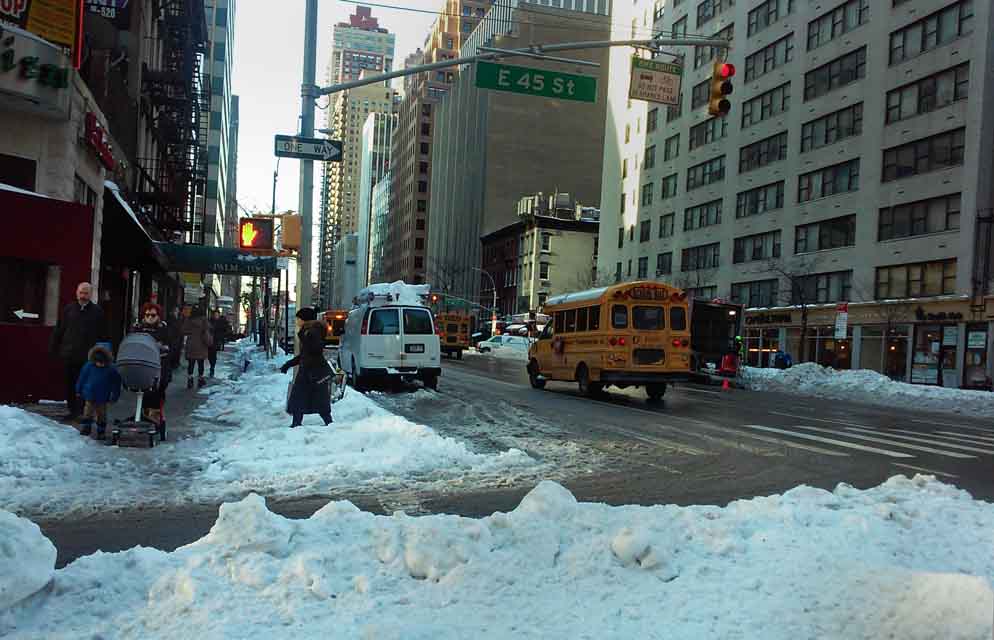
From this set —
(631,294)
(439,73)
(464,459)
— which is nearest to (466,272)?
(439,73)

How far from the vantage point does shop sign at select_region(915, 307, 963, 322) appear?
35250 millimetres

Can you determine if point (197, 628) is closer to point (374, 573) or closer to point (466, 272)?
point (374, 573)

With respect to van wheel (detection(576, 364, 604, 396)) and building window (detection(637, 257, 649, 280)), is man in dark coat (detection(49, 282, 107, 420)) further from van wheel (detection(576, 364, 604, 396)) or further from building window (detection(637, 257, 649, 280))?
building window (detection(637, 257, 649, 280))

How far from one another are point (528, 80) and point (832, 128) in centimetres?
3644

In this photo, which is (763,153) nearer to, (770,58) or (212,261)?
(770,58)

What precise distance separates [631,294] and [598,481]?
37.7ft

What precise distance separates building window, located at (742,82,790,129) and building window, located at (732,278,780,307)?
1068 cm

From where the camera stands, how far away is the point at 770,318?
48.3 metres

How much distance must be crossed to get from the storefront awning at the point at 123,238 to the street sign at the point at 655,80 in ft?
35.3

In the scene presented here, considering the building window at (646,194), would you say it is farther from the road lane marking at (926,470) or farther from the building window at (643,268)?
the road lane marking at (926,470)

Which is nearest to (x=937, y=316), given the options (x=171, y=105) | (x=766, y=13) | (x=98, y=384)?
(x=766, y=13)

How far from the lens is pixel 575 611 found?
387 cm

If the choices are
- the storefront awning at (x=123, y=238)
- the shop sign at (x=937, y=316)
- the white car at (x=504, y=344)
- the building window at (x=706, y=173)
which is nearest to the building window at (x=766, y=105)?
the building window at (x=706, y=173)

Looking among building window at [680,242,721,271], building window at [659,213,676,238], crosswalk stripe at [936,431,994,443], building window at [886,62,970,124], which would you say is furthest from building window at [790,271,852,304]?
crosswalk stripe at [936,431,994,443]
